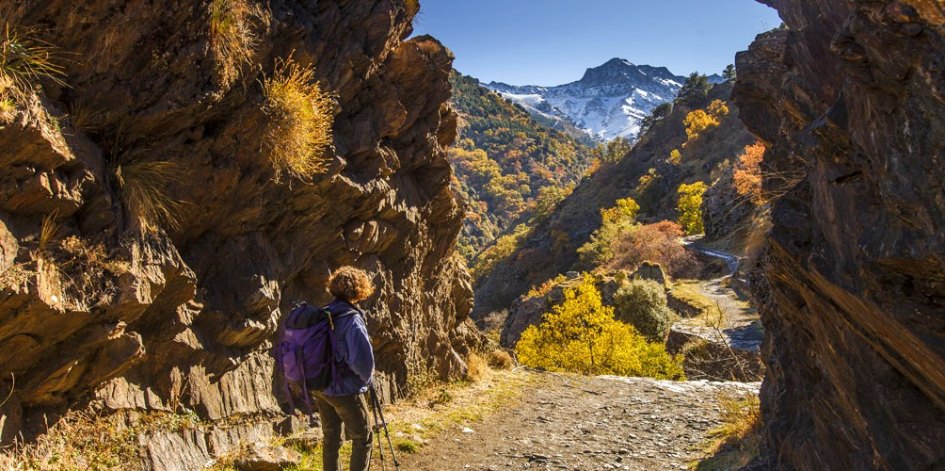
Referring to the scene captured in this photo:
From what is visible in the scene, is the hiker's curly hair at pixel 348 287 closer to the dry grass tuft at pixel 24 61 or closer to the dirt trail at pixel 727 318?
the dry grass tuft at pixel 24 61

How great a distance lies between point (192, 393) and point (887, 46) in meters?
6.22

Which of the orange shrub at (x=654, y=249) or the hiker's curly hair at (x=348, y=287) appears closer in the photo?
the hiker's curly hair at (x=348, y=287)

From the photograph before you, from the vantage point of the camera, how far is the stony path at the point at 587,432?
Answer: 7.38 metres

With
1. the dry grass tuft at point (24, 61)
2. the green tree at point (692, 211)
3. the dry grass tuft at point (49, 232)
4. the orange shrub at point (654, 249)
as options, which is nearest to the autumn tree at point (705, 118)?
the green tree at point (692, 211)

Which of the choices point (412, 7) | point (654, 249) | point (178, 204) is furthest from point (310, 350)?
point (654, 249)

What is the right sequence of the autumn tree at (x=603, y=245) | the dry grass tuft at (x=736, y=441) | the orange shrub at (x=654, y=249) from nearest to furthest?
the dry grass tuft at (x=736, y=441) < the orange shrub at (x=654, y=249) < the autumn tree at (x=603, y=245)

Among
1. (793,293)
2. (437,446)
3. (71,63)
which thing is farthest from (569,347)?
(71,63)

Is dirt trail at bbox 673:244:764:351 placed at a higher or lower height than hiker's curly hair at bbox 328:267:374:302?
lower

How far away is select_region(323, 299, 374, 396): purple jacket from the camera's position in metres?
4.67

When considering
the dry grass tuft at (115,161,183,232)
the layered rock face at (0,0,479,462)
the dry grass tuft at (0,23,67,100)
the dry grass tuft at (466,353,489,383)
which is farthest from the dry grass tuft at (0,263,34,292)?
the dry grass tuft at (466,353,489,383)

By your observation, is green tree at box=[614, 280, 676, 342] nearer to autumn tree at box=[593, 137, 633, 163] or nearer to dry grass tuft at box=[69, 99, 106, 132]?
dry grass tuft at box=[69, 99, 106, 132]

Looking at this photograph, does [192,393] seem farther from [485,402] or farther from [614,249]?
[614,249]

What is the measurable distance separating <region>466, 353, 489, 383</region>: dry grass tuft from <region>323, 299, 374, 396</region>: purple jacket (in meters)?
8.06

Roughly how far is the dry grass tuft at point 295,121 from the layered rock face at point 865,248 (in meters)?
4.97
